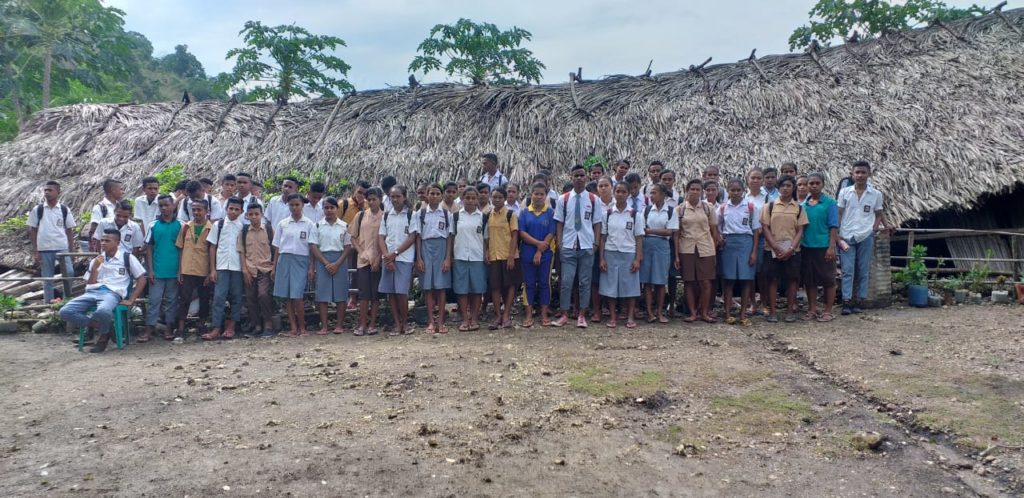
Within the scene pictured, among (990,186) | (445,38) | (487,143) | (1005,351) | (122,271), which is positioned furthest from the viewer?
(445,38)

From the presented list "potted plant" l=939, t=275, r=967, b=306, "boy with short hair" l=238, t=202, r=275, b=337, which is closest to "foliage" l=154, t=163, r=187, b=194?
"boy with short hair" l=238, t=202, r=275, b=337

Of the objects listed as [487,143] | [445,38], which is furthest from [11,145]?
[445,38]

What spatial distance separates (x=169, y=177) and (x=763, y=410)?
885cm

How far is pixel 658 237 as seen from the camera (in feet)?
22.0

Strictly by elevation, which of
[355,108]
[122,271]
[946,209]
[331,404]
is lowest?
[331,404]

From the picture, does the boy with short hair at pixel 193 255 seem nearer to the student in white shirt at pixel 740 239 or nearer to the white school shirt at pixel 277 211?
the white school shirt at pixel 277 211

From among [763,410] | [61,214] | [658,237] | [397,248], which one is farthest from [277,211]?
[763,410]

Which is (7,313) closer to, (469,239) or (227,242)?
(227,242)

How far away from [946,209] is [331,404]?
25.6ft

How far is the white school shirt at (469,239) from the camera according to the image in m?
6.62

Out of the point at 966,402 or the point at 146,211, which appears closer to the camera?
the point at 966,402

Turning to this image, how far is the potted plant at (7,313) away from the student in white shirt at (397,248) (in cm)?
407

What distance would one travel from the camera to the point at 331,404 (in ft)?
14.3

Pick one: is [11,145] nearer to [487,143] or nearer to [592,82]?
[487,143]
